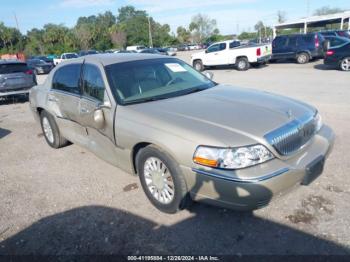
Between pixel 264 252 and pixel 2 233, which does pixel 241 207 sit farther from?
pixel 2 233

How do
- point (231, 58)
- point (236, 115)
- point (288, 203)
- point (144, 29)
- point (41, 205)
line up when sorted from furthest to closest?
1. point (144, 29)
2. point (231, 58)
3. point (41, 205)
4. point (288, 203)
5. point (236, 115)

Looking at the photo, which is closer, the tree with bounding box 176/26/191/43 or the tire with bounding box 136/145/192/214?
the tire with bounding box 136/145/192/214

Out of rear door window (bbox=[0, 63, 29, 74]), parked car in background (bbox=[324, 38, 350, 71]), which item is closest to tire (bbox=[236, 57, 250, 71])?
parked car in background (bbox=[324, 38, 350, 71])

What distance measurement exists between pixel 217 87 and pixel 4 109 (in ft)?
29.5

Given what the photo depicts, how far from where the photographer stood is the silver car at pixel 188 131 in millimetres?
2605

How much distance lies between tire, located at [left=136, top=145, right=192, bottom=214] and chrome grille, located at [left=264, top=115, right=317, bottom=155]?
0.93m

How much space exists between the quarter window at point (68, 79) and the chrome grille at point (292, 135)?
9.19 ft

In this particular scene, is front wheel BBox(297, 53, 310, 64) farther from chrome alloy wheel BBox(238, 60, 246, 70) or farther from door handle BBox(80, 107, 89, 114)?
door handle BBox(80, 107, 89, 114)

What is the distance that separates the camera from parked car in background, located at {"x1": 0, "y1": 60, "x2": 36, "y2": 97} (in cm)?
1036

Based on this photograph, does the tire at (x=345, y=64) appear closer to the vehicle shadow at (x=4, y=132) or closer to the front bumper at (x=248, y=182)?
the front bumper at (x=248, y=182)

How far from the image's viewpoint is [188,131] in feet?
9.13

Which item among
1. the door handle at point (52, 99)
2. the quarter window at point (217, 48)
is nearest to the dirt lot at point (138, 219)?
the door handle at point (52, 99)

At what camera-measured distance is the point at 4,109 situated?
10344 mm

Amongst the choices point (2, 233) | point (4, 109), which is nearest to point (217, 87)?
point (2, 233)
